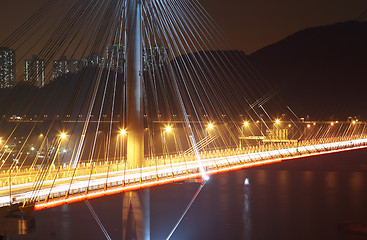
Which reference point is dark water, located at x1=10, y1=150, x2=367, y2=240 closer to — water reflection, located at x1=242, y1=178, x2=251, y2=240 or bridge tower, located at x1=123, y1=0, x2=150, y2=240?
water reflection, located at x1=242, y1=178, x2=251, y2=240

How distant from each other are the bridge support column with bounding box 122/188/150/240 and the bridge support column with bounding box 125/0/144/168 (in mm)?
1906

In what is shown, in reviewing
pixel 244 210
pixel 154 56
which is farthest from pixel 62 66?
pixel 244 210

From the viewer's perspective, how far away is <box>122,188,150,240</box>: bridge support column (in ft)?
39.9

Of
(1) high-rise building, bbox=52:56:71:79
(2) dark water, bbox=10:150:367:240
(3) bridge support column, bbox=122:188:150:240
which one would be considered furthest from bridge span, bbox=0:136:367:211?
(1) high-rise building, bbox=52:56:71:79

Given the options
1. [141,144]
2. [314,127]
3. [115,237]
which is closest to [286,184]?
[314,127]

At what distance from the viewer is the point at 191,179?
451 inches

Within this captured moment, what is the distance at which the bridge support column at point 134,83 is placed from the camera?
11.2m

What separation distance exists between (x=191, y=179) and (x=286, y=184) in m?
12.7

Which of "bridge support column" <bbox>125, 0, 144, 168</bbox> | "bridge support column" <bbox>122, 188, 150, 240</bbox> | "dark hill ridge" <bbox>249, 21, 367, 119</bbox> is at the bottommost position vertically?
"bridge support column" <bbox>122, 188, 150, 240</bbox>

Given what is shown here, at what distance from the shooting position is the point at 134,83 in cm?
1135

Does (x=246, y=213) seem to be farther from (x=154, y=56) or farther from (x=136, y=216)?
(x=154, y=56)

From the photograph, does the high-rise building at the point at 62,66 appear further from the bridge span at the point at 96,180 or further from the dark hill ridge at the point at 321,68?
the dark hill ridge at the point at 321,68

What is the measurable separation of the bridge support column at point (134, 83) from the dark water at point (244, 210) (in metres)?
1.30

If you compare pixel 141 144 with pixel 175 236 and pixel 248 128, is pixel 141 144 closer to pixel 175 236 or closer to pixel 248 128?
pixel 175 236
